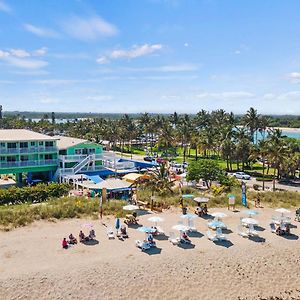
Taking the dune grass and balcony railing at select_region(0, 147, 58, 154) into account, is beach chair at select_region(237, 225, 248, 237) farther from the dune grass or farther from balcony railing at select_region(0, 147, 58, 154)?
balcony railing at select_region(0, 147, 58, 154)

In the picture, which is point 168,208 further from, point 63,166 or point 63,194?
point 63,166

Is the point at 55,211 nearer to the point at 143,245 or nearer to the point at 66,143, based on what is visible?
the point at 143,245

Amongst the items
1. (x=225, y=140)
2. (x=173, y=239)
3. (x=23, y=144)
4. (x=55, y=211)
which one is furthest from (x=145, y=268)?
(x=225, y=140)

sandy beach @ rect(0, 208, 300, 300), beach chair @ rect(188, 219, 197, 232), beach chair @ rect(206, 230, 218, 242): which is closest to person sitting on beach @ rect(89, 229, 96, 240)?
sandy beach @ rect(0, 208, 300, 300)

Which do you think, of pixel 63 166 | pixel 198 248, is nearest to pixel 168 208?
pixel 198 248

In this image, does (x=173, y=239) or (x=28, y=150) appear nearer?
(x=173, y=239)

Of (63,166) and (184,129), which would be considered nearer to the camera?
(63,166)

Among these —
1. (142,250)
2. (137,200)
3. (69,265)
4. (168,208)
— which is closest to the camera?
(69,265)
